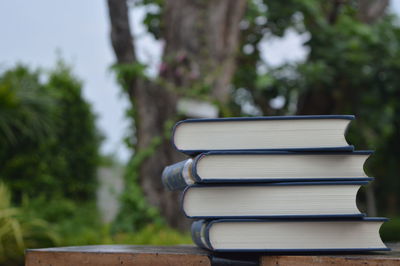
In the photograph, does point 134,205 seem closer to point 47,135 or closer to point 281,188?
point 47,135

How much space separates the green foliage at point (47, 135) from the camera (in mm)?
7336

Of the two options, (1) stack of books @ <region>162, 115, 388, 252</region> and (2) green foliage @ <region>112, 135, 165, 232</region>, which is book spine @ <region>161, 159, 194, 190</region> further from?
(2) green foliage @ <region>112, 135, 165, 232</region>

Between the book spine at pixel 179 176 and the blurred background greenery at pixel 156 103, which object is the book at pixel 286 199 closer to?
the book spine at pixel 179 176

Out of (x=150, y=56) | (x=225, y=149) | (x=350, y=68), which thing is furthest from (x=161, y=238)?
(x=350, y=68)

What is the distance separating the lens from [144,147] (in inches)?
250

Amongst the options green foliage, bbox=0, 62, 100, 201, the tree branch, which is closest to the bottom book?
the tree branch

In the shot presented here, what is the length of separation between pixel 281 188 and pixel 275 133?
0.11 m

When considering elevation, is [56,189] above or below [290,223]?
below

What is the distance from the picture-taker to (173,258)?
4.30 feet

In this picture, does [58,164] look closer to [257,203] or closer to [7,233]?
[7,233]

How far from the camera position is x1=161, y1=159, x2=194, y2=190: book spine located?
140cm

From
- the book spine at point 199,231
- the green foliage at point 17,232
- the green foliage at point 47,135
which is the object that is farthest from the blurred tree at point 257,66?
the book spine at point 199,231

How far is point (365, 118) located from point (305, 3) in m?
1.71

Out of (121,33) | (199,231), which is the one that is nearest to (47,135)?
(121,33)
